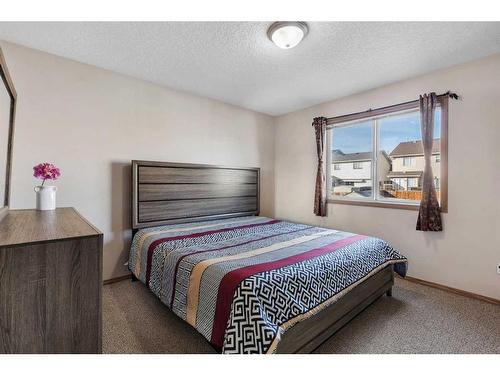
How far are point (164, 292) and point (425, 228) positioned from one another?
2.67 meters

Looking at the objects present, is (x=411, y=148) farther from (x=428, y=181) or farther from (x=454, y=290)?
(x=454, y=290)

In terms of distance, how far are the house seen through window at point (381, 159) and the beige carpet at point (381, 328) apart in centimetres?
116

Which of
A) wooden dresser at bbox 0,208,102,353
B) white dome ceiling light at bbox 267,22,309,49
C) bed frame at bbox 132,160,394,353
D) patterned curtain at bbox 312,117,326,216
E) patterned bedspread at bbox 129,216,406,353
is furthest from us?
patterned curtain at bbox 312,117,326,216

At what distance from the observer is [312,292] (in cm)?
154

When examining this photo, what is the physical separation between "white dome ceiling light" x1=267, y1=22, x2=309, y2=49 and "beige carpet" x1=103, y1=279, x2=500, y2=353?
227 centimetres

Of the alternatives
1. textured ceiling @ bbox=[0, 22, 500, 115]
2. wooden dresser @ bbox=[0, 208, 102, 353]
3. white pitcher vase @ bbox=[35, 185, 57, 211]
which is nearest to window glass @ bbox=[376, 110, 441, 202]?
textured ceiling @ bbox=[0, 22, 500, 115]

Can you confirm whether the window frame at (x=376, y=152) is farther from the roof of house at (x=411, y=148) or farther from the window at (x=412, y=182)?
the window at (x=412, y=182)

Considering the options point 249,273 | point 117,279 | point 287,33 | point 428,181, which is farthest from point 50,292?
point 428,181

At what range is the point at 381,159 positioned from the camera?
3145mm

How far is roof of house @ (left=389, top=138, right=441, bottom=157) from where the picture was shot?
8.68 feet

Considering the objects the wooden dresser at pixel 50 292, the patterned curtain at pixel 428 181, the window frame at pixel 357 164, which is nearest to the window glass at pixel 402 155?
the patterned curtain at pixel 428 181

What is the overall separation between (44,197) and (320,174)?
3.12 m

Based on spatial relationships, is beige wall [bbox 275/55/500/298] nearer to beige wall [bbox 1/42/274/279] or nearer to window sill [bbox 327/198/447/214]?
window sill [bbox 327/198/447/214]

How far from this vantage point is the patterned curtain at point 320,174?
3.53 m
